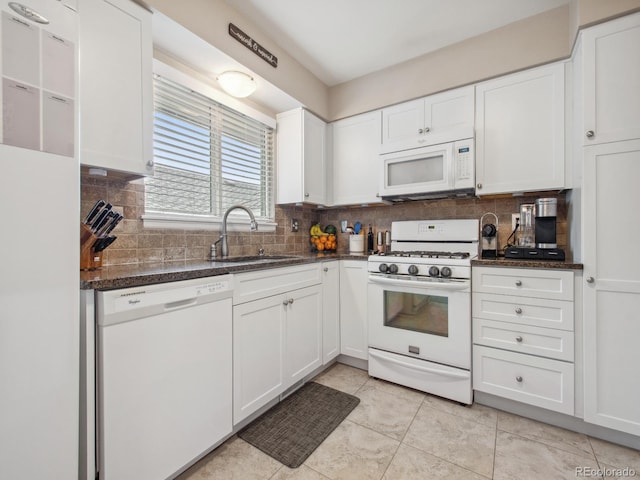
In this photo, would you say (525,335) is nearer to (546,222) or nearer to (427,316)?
(427,316)

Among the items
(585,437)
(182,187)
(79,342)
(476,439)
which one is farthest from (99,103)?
(585,437)

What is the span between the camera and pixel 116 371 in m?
1.09

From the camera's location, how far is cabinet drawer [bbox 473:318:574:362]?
5.70 feet

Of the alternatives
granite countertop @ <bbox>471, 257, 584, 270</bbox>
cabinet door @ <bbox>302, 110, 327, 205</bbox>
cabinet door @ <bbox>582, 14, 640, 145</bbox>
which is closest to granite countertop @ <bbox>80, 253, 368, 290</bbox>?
cabinet door @ <bbox>302, 110, 327, 205</bbox>

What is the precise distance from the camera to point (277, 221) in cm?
283

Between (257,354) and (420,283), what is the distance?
123 cm

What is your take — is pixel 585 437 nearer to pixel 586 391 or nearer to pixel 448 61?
pixel 586 391

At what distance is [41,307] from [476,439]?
7.00 ft

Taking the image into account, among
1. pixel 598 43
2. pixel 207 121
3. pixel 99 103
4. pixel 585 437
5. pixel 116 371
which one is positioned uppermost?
pixel 598 43

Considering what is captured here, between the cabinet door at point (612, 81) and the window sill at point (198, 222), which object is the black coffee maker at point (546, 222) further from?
the window sill at point (198, 222)

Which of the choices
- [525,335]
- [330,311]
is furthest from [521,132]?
[330,311]

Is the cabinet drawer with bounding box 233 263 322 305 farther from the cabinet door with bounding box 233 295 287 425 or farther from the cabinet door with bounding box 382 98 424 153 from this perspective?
the cabinet door with bounding box 382 98 424 153

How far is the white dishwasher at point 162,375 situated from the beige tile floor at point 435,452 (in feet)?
0.84

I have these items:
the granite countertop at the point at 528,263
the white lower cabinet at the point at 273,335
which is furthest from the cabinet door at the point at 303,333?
the granite countertop at the point at 528,263
